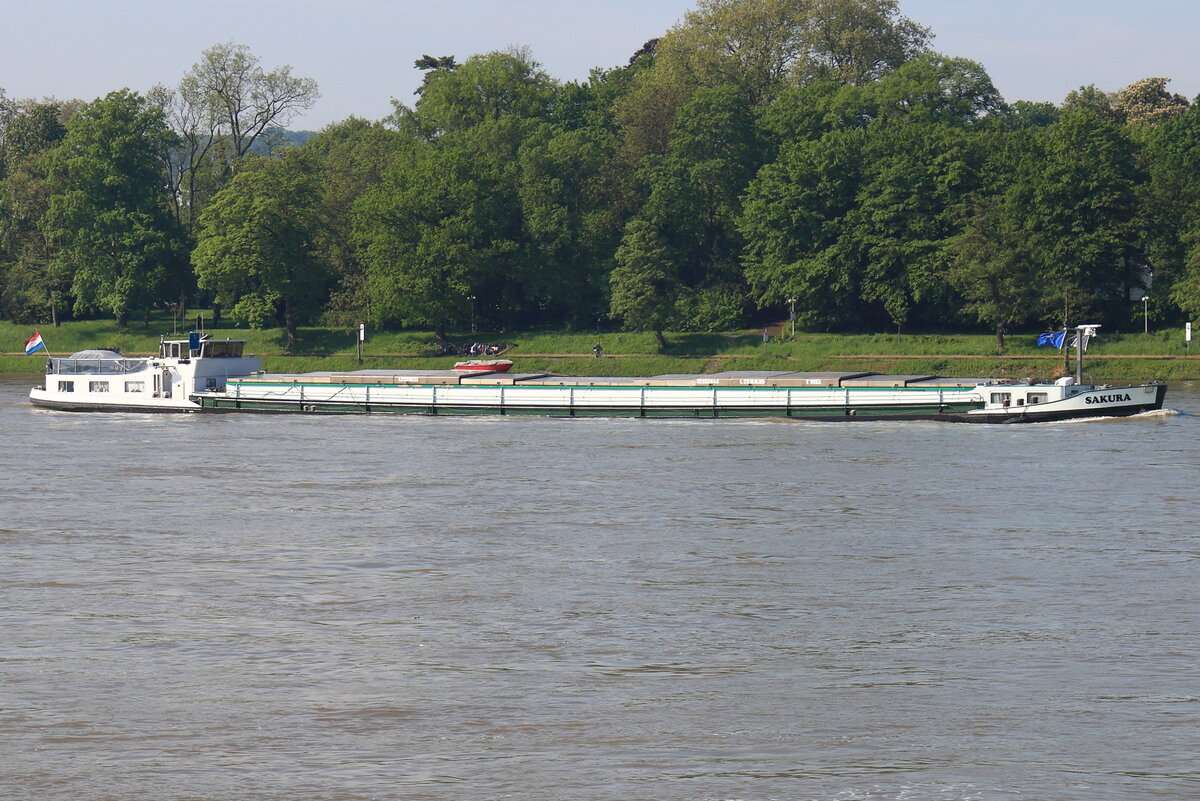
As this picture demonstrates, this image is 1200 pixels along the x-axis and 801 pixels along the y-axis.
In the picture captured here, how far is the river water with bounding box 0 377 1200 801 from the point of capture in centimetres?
1944

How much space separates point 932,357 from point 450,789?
9039 centimetres

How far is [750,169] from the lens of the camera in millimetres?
126188

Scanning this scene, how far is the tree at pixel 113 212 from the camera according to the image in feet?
437

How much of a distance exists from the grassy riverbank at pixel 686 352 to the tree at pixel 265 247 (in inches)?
132

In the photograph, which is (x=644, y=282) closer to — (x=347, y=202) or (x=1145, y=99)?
(x=347, y=202)

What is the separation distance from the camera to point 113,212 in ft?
440

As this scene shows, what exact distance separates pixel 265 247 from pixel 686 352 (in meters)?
37.2

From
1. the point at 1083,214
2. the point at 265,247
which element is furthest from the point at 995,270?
the point at 265,247

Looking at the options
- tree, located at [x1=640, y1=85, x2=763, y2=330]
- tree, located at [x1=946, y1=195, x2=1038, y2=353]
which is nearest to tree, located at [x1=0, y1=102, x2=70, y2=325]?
tree, located at [x1=640, y1=85, x2=763, y2=330]

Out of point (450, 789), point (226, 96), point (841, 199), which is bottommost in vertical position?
point (450, 789)

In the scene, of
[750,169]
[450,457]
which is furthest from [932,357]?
[450,457]

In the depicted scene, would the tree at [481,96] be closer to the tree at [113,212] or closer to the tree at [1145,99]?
the tree at [113,212]

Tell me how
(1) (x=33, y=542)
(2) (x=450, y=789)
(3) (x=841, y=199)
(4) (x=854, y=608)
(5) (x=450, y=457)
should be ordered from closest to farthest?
(2) (x=450, y=789) → (4) (x=854, y=608) → (1) (x=33, y=542) → (5) (x=450, y=457) → (3) (x=841, y=199)

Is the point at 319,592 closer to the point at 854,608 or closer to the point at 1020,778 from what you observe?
the point at 854,608
